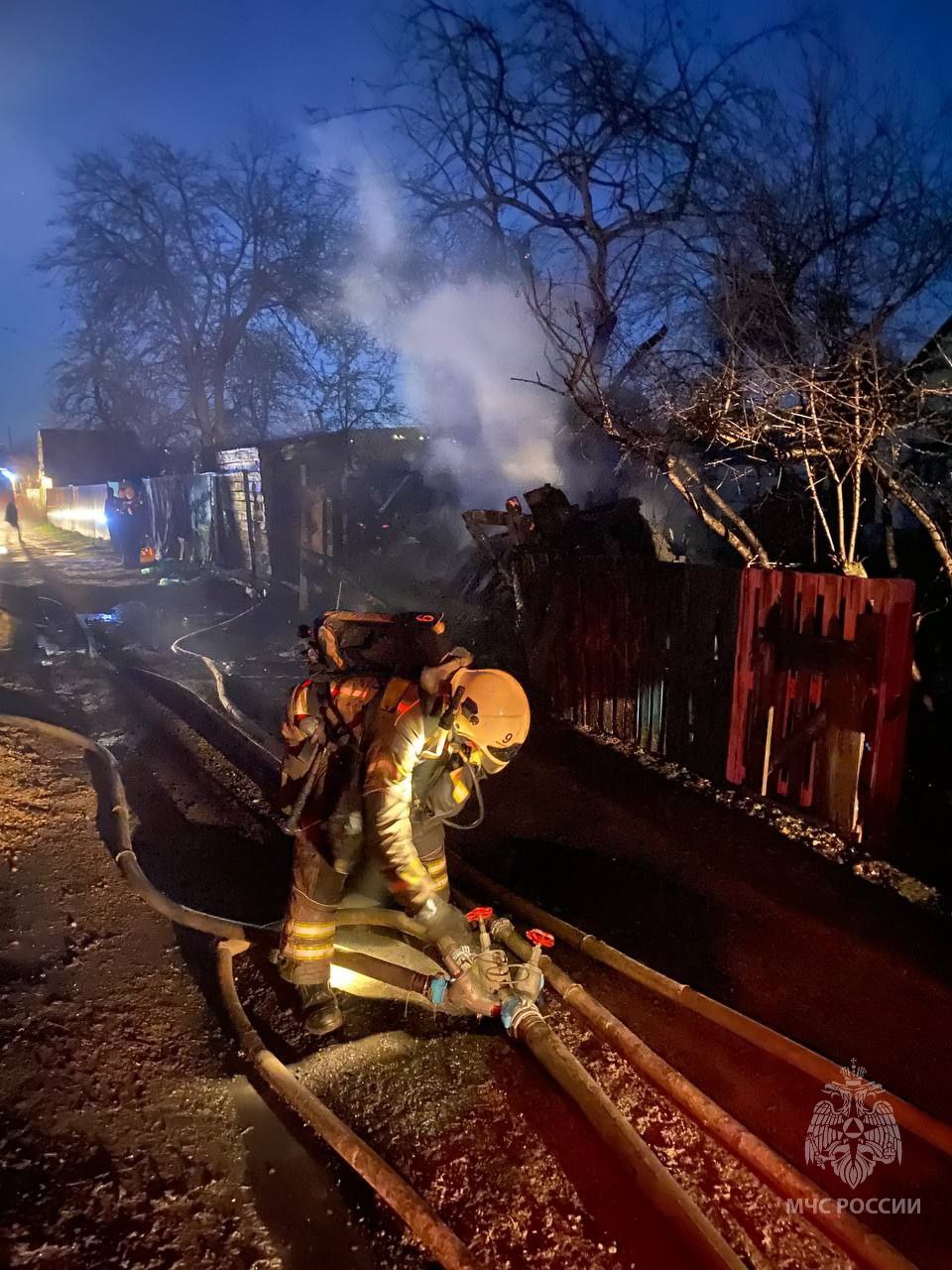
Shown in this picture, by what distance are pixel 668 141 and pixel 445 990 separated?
14.3m

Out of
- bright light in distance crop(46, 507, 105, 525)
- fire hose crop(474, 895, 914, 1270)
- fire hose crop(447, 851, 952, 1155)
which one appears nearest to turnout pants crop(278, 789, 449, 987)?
fire hose crop(474, 895, 914, 1270)

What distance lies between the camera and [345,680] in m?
3.33

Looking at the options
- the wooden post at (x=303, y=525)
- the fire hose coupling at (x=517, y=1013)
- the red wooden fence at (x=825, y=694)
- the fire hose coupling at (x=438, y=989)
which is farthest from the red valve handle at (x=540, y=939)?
the wooden post at (x=303, y=525)

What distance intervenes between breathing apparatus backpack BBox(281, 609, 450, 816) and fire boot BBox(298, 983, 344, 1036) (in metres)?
0.83

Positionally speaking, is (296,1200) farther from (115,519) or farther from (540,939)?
(115,519)

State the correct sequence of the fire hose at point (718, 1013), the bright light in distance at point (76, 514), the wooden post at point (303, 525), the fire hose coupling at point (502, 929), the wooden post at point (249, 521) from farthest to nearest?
1. the bright light in distance at point (76, 514)
2. the wooden post at point (249, 521)
3. the wooden post at point (303, 525)
4. the fire hose coupling at point (502, 929)
5. the fire hose at point (718, 1013)

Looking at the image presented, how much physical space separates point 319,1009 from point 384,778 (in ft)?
3.87

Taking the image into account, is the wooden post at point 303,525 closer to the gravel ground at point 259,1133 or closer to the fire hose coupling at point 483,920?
the gravel ground at point 259,1133

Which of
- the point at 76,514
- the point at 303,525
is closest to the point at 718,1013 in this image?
the point at 303,525

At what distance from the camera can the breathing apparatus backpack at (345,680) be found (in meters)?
3.25

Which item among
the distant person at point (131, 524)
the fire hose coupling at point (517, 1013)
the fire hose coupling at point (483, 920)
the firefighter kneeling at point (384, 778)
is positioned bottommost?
the fire hose coupling at point (517, 1013)

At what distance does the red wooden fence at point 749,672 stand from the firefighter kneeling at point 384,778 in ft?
8.31

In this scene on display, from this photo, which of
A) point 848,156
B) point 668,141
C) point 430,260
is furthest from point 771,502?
point 430,260

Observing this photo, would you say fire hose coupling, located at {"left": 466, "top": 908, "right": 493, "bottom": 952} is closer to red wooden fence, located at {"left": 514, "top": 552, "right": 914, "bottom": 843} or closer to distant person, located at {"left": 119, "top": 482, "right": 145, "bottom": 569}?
red wooden fence, located at {"left": 514, "top": 552, "right": 914, "bottom": 843}
